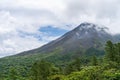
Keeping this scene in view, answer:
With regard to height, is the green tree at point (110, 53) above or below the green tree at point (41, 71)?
above

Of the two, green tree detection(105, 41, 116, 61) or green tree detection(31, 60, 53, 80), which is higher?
green tree detection(105, 41, 116, 61)

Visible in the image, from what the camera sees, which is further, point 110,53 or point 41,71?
point 110,53

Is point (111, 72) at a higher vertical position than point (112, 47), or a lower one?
lower

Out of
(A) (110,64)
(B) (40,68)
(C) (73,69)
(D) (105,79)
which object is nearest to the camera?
(D) (105,79)

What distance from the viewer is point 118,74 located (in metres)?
65.6

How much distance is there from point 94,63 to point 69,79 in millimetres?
29352

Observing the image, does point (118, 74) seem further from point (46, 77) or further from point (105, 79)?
point (46, 77)

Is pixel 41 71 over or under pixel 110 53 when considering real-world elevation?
under

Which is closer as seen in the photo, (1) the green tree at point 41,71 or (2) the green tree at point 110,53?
(1) the green tree at point 41,71

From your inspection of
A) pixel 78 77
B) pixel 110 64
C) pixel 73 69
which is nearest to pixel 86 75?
pixel 78 77

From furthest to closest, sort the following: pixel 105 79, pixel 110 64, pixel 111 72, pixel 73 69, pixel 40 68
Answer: pixel 73 69 < pixel 40 68 < pixel 110 64 < pixel 111 72 < pixel 105 79

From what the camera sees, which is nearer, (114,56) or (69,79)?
(69,79)

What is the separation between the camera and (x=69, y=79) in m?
74.2

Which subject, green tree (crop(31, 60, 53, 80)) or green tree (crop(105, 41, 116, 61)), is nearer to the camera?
green tree (crop(31, 60, 53, 80))
